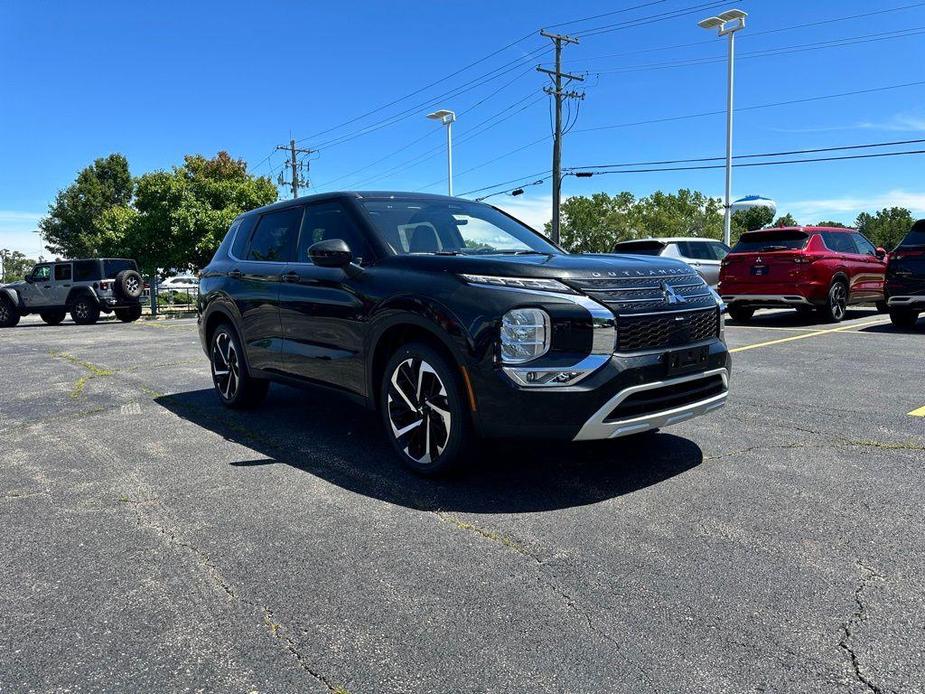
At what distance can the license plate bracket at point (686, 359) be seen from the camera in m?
3.84

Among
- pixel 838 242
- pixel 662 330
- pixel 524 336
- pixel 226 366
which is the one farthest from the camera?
pixel 838 242

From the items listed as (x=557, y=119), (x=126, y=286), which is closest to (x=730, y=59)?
(x=557, y=119)

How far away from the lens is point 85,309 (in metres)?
21.0

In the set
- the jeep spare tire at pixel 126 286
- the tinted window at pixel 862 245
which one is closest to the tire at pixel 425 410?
the tinted window at pixel 862 245

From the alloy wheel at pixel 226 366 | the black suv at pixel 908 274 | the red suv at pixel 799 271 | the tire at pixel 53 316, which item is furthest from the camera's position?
the tire at pixel 53 316

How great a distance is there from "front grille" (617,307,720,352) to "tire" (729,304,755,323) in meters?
10.3

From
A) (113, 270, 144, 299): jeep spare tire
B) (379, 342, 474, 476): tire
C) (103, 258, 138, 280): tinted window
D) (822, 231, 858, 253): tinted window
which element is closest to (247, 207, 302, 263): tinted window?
(379, 342, 474, 476): tire

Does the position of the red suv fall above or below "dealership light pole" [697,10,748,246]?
below

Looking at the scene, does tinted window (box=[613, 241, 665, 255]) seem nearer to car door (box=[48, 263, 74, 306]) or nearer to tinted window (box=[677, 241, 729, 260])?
tinted window (box=[677, 241, 729, 260])

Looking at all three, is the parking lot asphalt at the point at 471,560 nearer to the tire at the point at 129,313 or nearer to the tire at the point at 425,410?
the tire at the point at 425,410

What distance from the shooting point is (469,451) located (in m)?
3.88

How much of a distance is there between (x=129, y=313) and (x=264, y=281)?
18.4m

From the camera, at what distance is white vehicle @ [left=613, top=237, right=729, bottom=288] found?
584 inches

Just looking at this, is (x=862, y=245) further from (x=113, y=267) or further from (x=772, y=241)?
(x=113, y=267)
